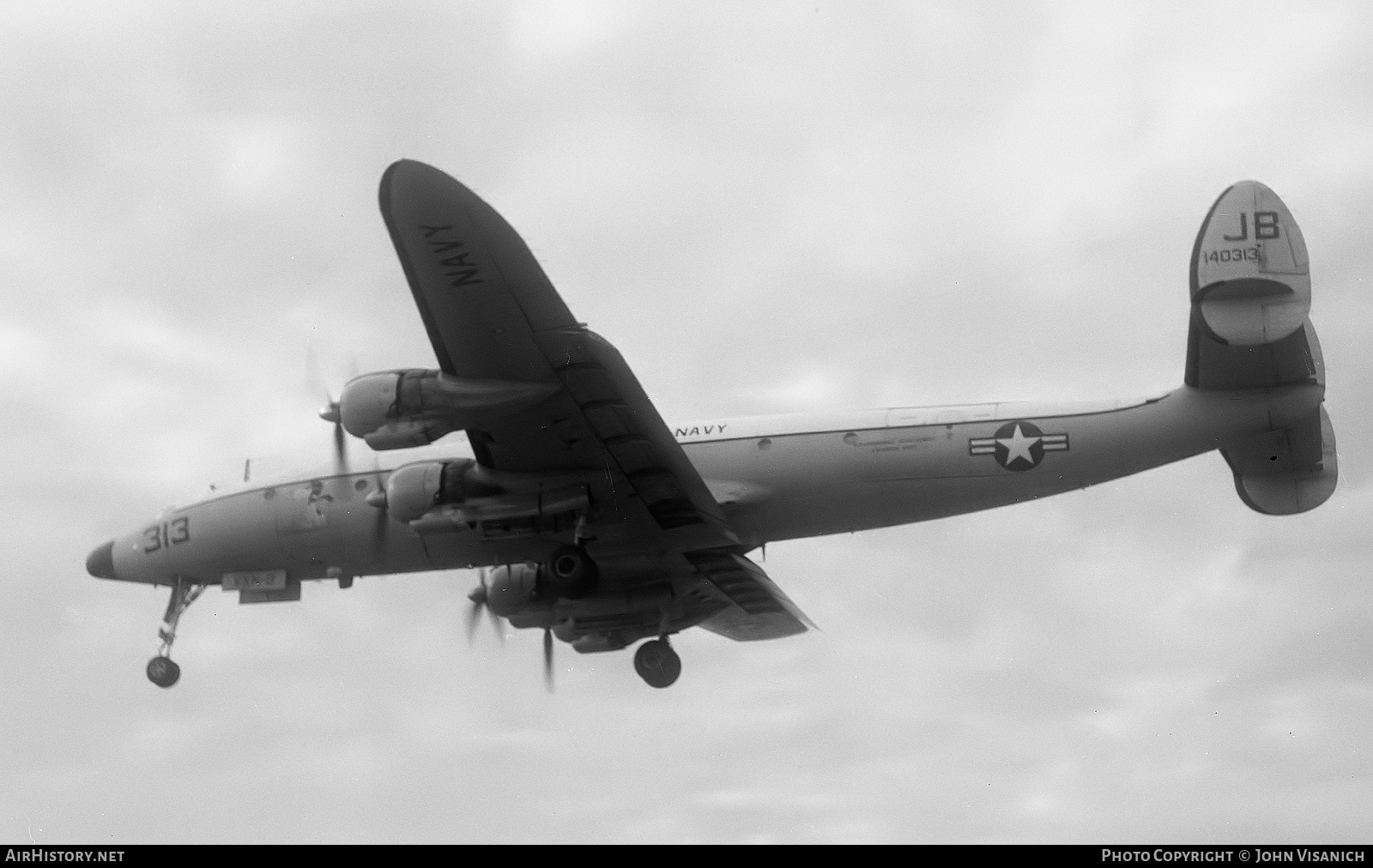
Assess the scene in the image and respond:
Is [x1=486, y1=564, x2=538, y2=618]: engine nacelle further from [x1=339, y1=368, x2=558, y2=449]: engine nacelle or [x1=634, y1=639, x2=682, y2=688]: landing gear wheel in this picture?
[x1=339, y1=368, x2=558, y2=449]: engine nacelle

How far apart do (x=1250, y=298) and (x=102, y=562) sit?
67.6ft

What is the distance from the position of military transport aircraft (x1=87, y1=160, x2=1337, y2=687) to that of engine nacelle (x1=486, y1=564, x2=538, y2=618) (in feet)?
0.16

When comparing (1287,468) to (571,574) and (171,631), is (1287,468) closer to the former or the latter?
(571,574)

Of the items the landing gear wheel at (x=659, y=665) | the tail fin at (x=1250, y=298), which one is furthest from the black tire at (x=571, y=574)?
the tail fin at (x=1250, y=298)

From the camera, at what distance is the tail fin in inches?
816

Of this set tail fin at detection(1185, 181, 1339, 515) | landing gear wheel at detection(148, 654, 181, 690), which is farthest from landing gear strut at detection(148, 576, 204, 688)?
tail fin at detection(1185, 181, 1339, 515)

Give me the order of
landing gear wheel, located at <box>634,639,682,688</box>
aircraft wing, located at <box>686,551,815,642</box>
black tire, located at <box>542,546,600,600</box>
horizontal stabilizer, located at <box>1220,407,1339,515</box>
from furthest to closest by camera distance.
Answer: landing gear wheel, located at <box>634,639,682,688</box>, aircraft wing, located at <box>686,551,815,642</box>, black tire, located at <box>542,546,600,600</box>, horizontal stabilizer, located at <box>1220,407,1339,515</box>

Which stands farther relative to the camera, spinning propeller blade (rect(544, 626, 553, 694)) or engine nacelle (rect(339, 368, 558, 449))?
spinning propeller blade (rect(544, 626, 553, 694))

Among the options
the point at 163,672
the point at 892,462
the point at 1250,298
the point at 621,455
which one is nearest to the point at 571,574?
the point at 621,455

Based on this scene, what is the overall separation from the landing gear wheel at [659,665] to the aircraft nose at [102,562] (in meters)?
10.0

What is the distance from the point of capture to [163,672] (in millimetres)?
26438

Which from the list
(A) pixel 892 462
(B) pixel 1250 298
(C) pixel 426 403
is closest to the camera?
(B) pixel 1250 298

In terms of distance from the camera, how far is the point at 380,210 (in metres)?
19.6

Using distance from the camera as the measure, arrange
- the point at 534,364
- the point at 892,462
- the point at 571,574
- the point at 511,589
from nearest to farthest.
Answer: the point at 534,364 < the point at 892,462 < the point at 571,574 < the point at 511,589
